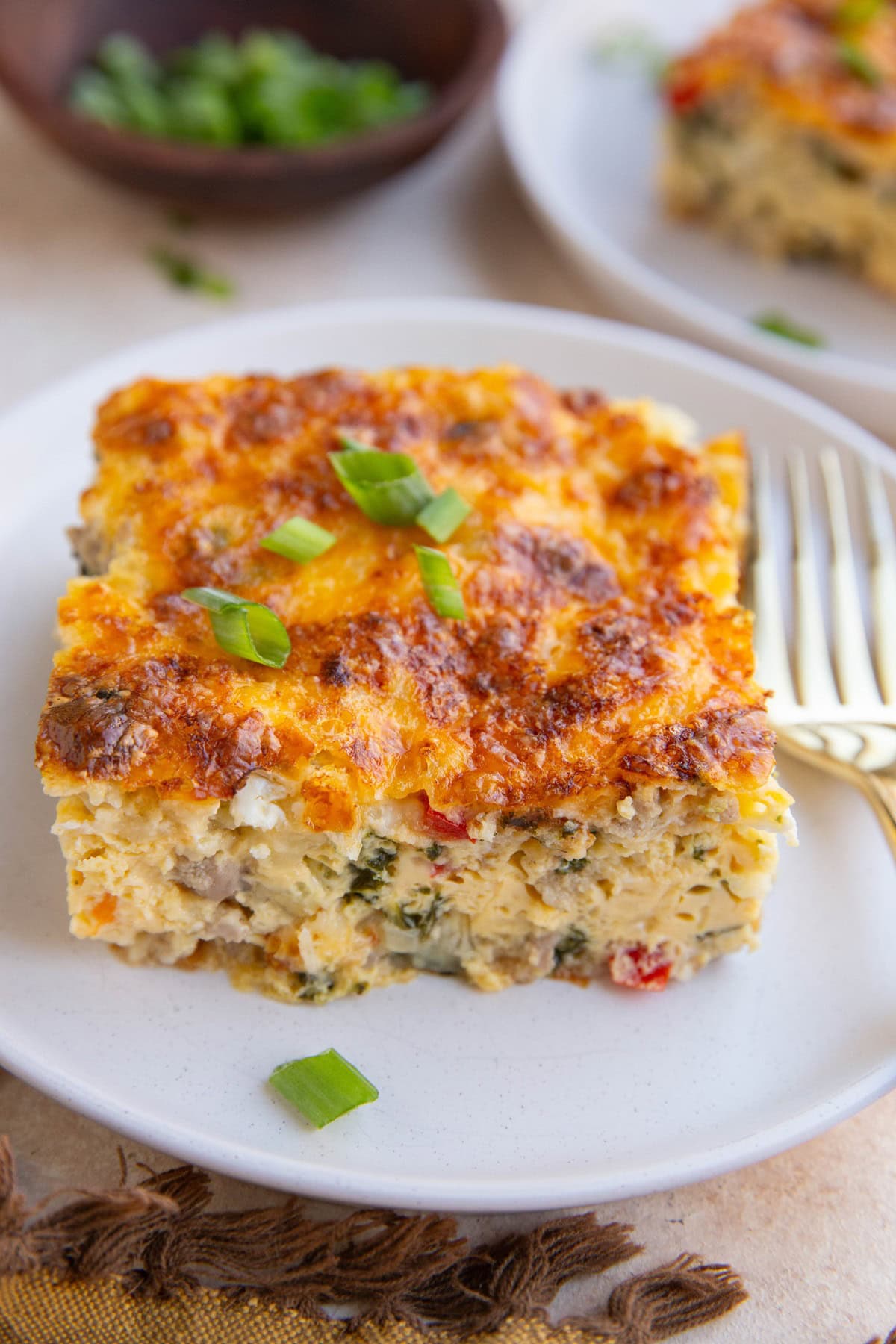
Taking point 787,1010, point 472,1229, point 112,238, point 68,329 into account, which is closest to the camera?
point 472,1229

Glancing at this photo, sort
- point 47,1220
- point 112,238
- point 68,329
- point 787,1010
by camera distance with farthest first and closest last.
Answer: point 112,238
point 68,329
point 787,1010
point 47,1220

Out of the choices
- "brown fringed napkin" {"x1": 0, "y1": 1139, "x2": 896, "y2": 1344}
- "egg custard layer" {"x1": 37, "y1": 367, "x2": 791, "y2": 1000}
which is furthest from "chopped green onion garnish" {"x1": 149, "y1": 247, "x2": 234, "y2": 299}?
"brown fringed napkin" {"x1": 0, "y1": 1139, "x2": 896, "y2": 1344}

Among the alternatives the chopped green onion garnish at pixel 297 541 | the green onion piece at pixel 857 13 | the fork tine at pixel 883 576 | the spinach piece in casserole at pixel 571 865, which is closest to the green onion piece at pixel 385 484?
the chopped green onion garnish at pixel 297 541

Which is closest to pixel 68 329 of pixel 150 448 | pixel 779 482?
pixel 150 448

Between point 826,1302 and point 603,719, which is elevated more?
point 603,719

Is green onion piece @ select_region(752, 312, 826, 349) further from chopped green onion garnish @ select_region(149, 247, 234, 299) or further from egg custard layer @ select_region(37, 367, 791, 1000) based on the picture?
chopped green onion garnish @ select_region(149, 247, 234, 299)

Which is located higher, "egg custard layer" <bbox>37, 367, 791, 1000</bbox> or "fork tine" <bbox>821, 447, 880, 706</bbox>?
"egg custard layer" <bbox>37, 367, 791, 1000</bbox>

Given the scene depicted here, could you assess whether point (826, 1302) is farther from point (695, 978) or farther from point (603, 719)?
point (603, 719)
